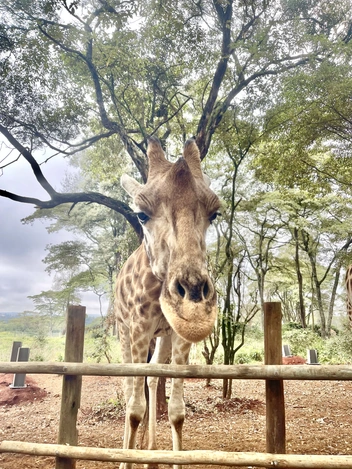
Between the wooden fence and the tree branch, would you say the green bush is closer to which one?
the tree branch

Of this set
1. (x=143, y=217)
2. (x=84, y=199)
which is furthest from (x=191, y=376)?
(x=84, y=199)

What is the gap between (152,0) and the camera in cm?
700

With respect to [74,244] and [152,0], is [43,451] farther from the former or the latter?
[74,244]

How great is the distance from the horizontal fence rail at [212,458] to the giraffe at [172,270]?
517 millimetres

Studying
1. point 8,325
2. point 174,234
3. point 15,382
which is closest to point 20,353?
point 15,382

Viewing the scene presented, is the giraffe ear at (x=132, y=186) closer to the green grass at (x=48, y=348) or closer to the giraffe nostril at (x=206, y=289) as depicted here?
the giraffe nostril at (x=206, y=289)

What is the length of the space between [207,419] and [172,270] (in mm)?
5002

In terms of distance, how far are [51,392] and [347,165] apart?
1000 centimetres

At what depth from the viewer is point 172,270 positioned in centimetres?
195

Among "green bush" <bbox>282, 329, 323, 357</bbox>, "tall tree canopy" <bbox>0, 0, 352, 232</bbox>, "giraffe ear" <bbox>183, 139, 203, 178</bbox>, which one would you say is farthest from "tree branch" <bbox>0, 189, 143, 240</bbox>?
"green bush" <bbox>282, 329, 323, 357</bbox>

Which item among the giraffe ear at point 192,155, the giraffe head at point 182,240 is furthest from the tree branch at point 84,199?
the giraffe head at point 182,240

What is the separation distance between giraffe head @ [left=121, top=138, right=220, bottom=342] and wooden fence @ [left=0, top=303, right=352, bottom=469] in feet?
1.70

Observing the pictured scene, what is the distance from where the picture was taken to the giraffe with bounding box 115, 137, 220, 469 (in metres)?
1.85

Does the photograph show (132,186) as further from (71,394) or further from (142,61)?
(142,61)
